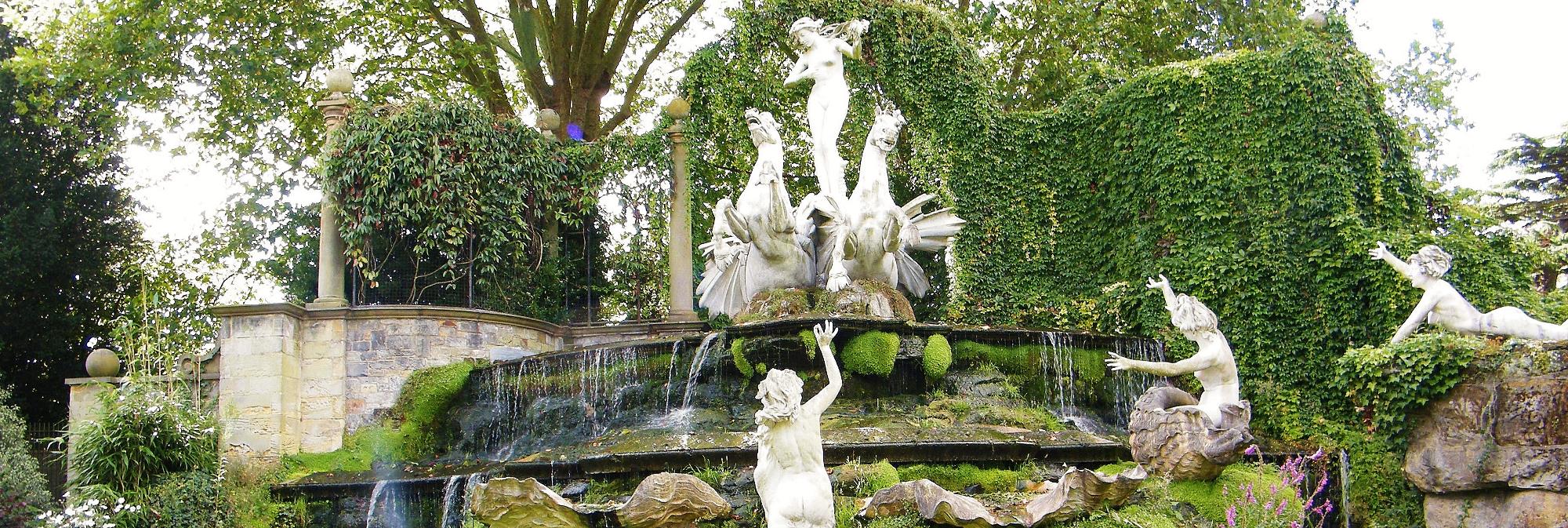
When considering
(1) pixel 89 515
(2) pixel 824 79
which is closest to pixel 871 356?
(2) pixel 824 79

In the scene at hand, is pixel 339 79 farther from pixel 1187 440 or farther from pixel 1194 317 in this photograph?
pixel 1187 440

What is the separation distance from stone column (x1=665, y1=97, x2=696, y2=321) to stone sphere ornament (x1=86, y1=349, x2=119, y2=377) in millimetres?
5930

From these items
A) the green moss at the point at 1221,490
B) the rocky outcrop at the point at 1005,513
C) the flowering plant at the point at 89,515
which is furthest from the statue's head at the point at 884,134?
the flowering plant at the point at 89,515

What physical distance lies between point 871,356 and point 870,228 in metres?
1.57

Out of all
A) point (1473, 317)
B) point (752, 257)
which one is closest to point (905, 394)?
point (752, 257)

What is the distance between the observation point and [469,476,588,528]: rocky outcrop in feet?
22.2

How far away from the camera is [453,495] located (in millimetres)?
9094

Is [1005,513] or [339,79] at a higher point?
[339,79]

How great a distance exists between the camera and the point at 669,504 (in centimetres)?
683

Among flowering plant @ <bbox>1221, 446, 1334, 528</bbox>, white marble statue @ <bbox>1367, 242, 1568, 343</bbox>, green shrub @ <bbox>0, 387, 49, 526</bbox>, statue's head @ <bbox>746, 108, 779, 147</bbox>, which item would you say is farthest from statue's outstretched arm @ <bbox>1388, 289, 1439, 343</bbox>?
green shrub @ <bbox>0, 387, 49, 526</bbox>

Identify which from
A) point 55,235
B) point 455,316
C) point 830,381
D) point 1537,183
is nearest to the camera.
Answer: point 830,381

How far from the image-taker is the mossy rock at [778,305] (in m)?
10.6

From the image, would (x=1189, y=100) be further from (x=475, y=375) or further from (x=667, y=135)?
(x=475, y=375)

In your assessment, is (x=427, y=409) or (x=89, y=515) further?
(x=427, y=409)
